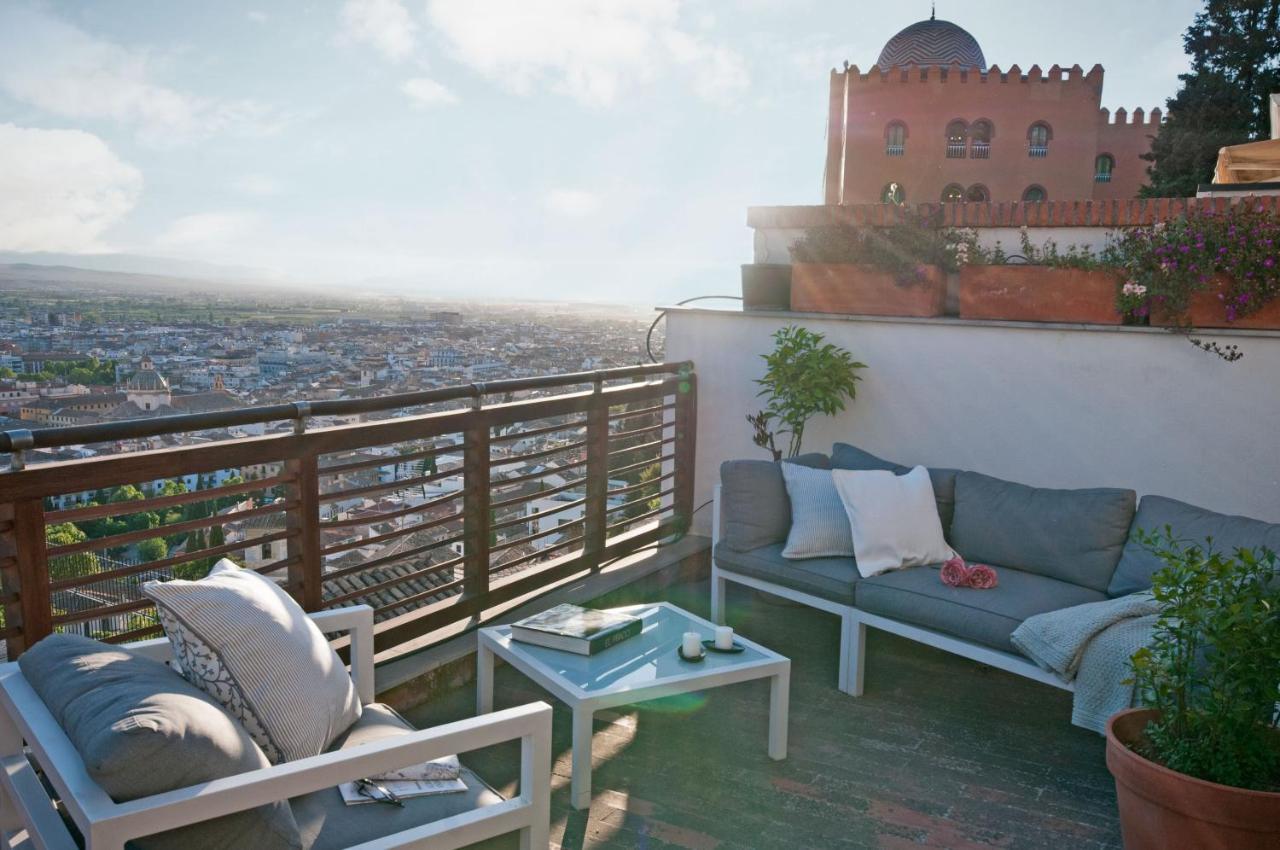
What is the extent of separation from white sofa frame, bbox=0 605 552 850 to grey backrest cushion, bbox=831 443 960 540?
7.96ft

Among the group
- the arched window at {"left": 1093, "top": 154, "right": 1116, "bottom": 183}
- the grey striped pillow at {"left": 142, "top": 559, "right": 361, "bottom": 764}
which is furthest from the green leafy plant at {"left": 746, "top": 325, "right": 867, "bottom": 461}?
the arched window at {"left": 1093, "top": 154, "right": 1116, "bottom": 183}

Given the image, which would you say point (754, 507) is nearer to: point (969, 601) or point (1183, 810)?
point (969, 601)

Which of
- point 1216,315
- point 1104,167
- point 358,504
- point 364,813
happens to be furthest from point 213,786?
point 1104,167

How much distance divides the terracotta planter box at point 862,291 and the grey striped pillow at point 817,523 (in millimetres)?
1140

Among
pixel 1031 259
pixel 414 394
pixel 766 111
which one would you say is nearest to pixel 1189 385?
pixel 1031 259

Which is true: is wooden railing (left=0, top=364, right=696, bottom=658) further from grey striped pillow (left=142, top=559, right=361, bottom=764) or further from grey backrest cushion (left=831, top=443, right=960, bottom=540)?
grey backrest cushion (left=831, top=443, right=960, bottom=540)

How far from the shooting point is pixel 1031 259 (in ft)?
14.7

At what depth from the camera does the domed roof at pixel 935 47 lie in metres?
32.6

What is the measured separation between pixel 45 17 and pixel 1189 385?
6.19m

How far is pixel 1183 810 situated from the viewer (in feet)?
6.96

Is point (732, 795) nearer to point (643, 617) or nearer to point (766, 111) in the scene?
point (643, 617)

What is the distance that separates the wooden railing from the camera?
2480 millimetres

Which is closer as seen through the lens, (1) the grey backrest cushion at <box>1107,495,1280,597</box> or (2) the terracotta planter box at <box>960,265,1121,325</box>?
(1) the grey backrest cushion at <box>1107,495,1280,597</box>

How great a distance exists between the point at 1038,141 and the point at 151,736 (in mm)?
31200
